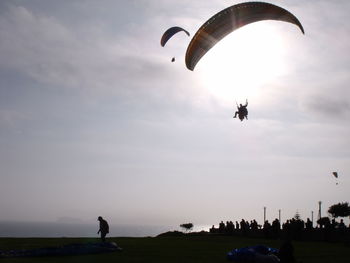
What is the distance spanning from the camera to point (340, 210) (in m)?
70.2

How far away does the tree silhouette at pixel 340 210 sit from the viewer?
6950 cm

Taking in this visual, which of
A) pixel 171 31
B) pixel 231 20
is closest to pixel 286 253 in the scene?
pixel 231 20

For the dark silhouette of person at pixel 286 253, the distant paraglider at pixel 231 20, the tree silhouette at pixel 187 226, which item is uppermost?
the distant paraglider at pixel 231 20

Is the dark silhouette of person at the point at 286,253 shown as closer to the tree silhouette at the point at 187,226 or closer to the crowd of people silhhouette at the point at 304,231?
the crowd of people silhhouette at the point at 304,231

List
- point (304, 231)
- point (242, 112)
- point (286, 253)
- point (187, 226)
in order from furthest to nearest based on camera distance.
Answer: point (187, 226) < point (304, 231) < point (242, 112) < point (286, 253)

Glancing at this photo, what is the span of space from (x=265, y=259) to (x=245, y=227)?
2342 centimetres

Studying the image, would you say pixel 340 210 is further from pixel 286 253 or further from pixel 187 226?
pixel 286 253

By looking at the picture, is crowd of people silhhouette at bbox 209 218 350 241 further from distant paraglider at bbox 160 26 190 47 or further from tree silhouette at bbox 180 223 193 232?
tree silhouette at bbox 180 223 193 232

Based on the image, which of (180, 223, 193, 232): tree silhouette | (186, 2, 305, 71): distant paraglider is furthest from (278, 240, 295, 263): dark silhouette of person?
(180, 223, 193, 232): tree silhouette

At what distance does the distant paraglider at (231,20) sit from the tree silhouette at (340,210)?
5328 cm

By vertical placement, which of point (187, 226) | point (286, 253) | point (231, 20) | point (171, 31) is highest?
point (171, 31)

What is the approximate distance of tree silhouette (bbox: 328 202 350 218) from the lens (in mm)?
69500

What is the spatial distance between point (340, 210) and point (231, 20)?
55.4m

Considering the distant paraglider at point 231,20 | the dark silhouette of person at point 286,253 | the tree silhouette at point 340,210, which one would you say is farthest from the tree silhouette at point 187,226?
the dark silhouette of person at point 286,253
